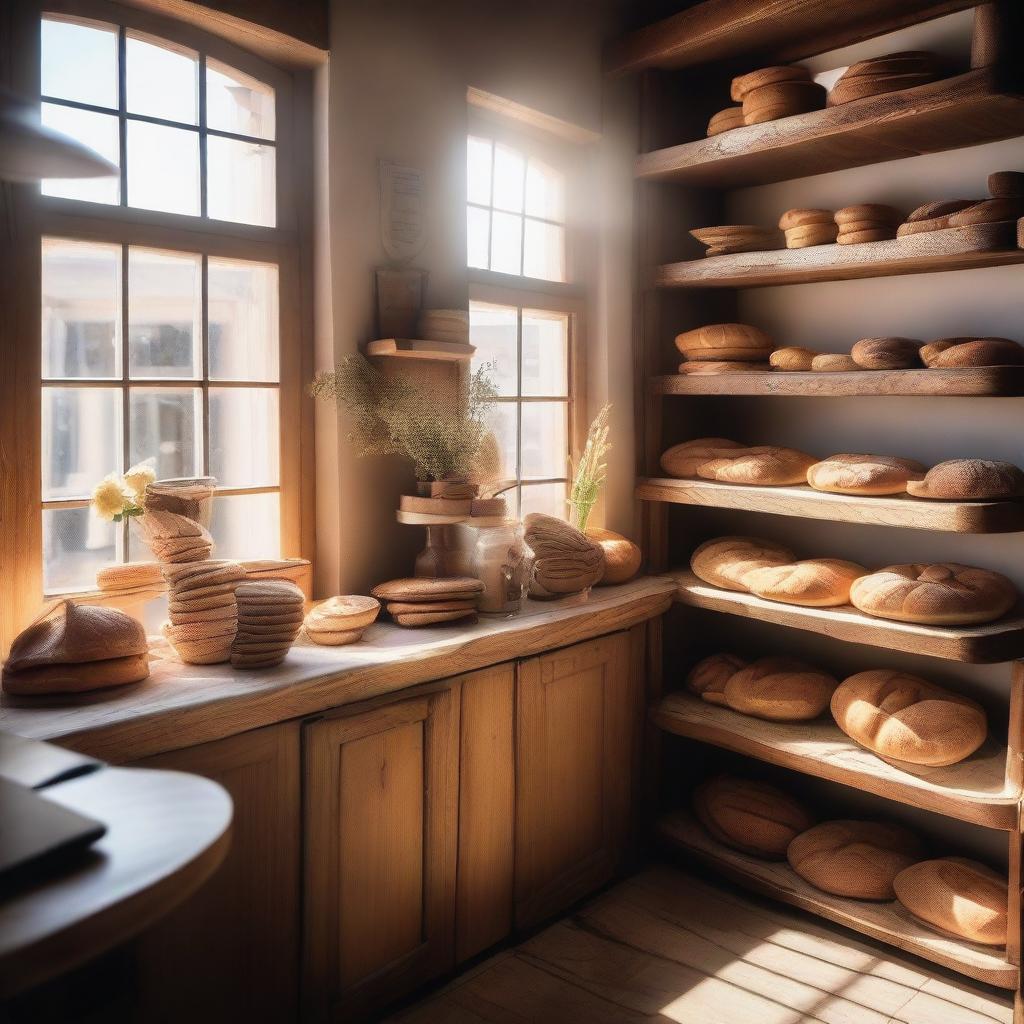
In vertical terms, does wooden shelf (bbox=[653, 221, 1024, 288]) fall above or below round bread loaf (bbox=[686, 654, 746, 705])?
above

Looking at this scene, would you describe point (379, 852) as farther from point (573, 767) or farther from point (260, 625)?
point (573, 767)

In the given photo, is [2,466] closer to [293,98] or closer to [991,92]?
[293,98]

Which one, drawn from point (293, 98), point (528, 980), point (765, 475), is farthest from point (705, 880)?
point (293, 98)

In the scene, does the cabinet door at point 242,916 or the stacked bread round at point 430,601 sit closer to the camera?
the cabinet door at point 242,916

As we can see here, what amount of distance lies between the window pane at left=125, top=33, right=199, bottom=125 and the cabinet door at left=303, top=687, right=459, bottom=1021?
169cm

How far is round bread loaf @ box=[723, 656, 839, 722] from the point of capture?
329 centimetres

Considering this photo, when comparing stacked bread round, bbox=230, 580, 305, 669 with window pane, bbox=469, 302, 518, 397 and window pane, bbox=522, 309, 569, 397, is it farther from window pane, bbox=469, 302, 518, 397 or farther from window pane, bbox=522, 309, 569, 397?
window pane, bbox=522, 309, 569, 397

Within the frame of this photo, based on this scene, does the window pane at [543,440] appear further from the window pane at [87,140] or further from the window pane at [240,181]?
the window pane at [87,140]

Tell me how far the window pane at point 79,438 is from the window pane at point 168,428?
5 cm

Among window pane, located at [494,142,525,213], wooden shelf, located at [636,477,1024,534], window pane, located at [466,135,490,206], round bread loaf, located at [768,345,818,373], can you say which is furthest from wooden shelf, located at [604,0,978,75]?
wooden shelf, located at [636,477,1024,534]

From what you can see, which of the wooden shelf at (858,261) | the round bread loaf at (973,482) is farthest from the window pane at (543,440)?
the round bread loaf at (973,482)

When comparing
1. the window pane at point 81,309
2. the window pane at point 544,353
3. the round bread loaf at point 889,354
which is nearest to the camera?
the window pane at point 81,309

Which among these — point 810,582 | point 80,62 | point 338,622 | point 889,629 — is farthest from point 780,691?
point 80,62

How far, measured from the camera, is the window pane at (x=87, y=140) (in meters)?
2.43
